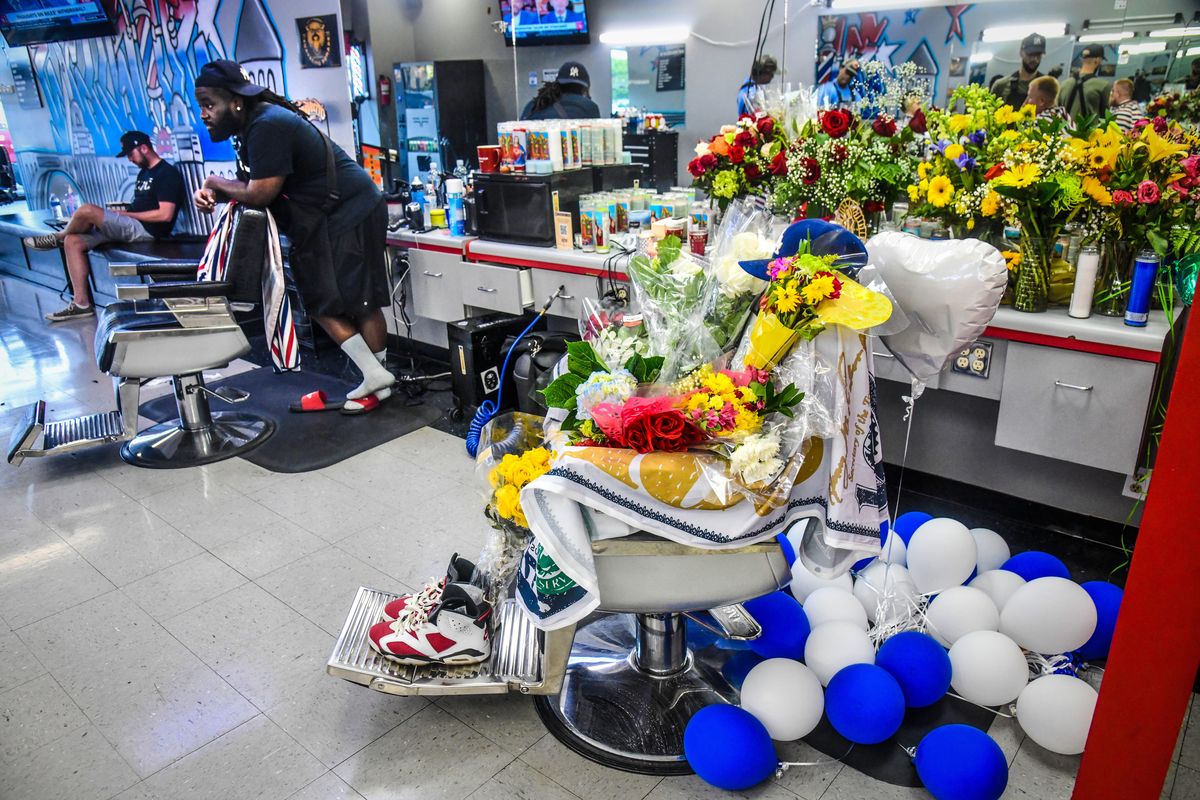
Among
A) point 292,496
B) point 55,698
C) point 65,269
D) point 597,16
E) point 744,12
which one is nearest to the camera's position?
point 55,698

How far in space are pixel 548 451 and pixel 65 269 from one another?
652cm

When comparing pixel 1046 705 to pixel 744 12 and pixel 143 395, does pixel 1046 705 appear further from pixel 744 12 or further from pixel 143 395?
pixel 143 395

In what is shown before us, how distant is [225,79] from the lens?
139 inches

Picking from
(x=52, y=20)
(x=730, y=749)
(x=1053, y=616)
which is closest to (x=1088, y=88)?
(x=1053, y=616)

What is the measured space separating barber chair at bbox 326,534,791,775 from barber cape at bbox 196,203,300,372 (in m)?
1.72

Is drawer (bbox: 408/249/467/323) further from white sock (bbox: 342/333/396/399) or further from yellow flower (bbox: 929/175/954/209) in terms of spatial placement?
yellow flower (bbox: 929/175/954/209)

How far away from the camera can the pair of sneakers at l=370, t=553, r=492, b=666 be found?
1953 millimetres

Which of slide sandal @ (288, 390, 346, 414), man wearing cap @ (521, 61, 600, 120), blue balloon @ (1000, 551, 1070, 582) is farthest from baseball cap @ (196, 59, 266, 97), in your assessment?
blue balloon @ (1000, 551, 1070, 582)

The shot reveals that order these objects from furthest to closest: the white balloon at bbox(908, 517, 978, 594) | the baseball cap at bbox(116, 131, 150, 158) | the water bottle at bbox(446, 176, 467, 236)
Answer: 1. the baseball cap at bbox(116, 131, 150, 158)
2. the water bottle at bbox(446, 176, 467, 236)
3. the white balloon at bbox(908, 517, 978, 594)

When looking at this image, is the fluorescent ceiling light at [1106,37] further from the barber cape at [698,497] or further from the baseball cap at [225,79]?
the baseball cap at [225,79]

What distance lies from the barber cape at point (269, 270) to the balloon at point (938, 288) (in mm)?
2667

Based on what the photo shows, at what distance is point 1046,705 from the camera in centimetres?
177

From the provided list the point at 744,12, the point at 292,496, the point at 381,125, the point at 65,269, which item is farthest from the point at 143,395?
the point at 744,12

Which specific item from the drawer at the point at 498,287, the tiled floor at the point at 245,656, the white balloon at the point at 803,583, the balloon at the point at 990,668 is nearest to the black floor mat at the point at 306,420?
the tiled floor at the point at 245,656
